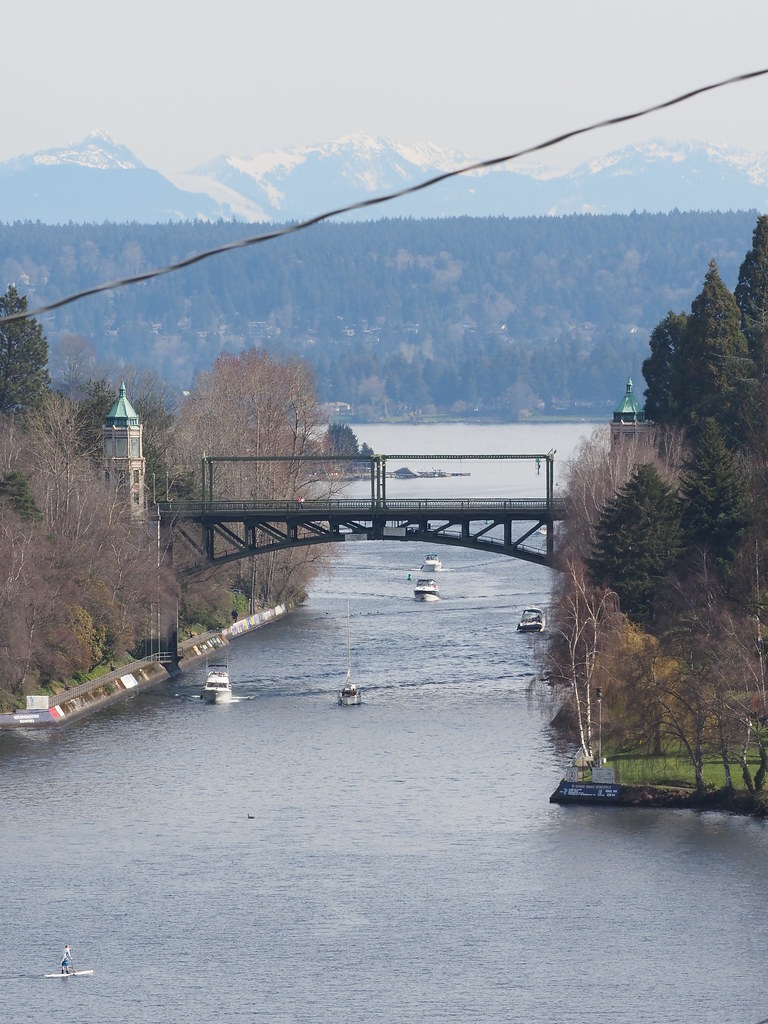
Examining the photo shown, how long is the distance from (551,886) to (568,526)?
51.0 metres

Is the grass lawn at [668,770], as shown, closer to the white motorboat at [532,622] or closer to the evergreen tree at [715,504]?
the evergreen tree at [715,504]

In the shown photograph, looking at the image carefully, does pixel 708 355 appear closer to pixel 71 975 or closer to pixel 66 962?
pixel 66 962

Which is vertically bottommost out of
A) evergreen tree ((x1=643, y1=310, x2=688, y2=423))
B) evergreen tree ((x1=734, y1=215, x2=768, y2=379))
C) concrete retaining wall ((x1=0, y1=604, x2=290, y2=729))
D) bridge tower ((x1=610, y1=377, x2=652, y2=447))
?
concrete retaining wall ((x1=0, y1=604, x2=290, y2=729))

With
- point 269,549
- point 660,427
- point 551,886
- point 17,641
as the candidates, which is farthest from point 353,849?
point 660,427

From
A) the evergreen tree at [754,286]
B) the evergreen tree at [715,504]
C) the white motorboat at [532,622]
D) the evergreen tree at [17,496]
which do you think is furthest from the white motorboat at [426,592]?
the evergreen tree at [715,504]

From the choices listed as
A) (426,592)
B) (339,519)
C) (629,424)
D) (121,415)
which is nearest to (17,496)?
(121,415)

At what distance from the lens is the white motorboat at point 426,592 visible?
161 metres

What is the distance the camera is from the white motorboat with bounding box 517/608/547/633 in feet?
458

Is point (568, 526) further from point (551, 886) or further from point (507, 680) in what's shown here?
point (551, 886)

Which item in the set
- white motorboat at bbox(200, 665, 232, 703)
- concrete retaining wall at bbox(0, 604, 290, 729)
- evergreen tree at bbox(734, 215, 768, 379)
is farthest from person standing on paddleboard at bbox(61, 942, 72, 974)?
evergreen tree at bbox(734, 215, 768, 379)

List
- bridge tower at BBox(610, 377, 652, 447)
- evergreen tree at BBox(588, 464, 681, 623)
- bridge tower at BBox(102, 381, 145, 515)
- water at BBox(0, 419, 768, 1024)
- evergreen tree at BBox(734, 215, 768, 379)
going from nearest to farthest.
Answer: water at BBox(0, 419, 768, 1024) < evergreen tree at BBox(588, 464, 681, 623) < bridge tower at BBox(102, 381, 145, 515) < bridge tower at BBox(610, 377, 652, 447) < evergreen tree at BBox(734, 215, 768, 379)

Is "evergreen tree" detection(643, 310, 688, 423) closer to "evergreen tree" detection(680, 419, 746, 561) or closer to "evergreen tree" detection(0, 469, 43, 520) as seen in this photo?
"evergreen tree" detection(680, 419, 746, 561)

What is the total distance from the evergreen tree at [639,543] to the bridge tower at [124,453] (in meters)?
34.5

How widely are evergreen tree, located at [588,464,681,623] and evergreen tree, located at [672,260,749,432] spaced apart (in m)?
27.7
